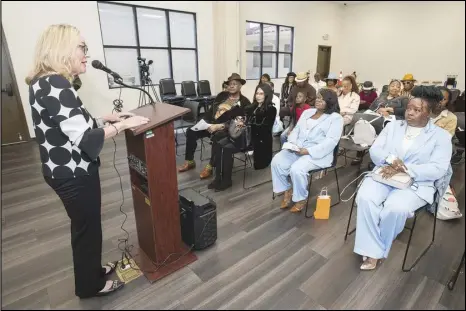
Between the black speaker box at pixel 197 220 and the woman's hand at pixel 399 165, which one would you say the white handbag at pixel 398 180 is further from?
the black speaker box at pixel 197 220

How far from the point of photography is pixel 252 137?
3109 millimetres

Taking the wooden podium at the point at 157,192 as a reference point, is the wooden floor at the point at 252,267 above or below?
below

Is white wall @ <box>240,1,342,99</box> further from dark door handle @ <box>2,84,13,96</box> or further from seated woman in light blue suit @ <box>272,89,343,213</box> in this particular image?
seated woman in light blue suit @ <box>272,89,343,213</box>

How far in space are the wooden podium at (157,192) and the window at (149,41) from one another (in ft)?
15.1

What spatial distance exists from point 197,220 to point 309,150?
1.15 m

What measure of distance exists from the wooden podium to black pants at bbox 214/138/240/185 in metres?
1.13

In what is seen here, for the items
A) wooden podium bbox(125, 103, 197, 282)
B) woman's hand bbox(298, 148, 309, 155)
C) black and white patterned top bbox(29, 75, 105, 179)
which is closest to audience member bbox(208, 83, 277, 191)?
woman's hand bbox(298, 148, 309, 155)

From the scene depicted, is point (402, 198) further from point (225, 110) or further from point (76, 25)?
point (76, 25)

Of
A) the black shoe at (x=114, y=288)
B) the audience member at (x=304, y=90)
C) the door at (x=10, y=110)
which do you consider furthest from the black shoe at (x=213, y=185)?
the door at (x=10, y=110)

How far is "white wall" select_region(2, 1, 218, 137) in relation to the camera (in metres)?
4.36

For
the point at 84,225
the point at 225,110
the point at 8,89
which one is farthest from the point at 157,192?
the point at 8,89

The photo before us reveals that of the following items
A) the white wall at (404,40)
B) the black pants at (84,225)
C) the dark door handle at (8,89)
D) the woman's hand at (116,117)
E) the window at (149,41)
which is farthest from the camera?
the white wall at (404,40)

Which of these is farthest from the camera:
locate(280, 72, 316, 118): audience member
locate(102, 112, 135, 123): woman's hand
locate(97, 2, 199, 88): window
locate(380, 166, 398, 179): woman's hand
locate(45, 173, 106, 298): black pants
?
locate(97, 2, 199, 88): window

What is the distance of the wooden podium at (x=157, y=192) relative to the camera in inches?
58.4
